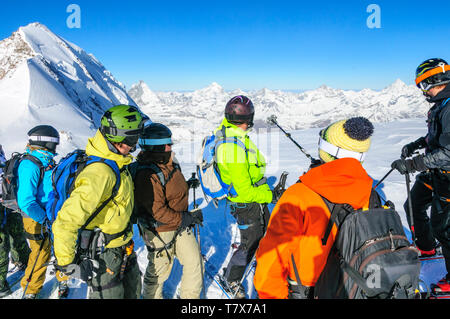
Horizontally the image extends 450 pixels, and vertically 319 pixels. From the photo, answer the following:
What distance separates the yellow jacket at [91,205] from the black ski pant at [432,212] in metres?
4.35

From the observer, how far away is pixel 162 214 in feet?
10.7

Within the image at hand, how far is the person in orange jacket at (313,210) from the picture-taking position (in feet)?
6.15

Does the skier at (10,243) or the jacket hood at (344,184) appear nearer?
the jacket hood at (344,184)

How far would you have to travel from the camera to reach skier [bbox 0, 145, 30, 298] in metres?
3.87

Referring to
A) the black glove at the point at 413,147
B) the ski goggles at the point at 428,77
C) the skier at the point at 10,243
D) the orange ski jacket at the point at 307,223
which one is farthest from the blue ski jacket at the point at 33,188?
the black glove at the point at 413,147

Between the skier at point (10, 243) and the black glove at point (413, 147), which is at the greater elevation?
the black glove at point (413, 147)

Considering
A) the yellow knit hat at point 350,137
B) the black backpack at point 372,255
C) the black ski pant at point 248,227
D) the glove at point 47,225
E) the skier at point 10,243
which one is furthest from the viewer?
the skier at point 10,243

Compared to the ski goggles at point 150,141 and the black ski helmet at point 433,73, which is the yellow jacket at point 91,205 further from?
the black ski helmet at point 433,73

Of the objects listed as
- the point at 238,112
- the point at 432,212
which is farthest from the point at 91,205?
the point at 432,212

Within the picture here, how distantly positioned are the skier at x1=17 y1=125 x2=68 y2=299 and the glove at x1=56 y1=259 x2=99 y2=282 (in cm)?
122

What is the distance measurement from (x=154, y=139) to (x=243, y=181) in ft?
4.25

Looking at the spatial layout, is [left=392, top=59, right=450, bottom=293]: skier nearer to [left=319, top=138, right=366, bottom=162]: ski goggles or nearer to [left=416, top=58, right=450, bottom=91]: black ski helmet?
[left=416, top=58, right=450, bottom=91]: black ski helmet
